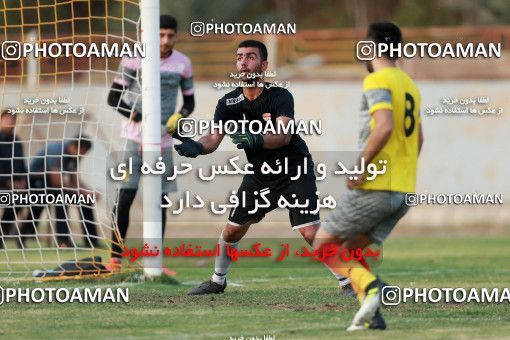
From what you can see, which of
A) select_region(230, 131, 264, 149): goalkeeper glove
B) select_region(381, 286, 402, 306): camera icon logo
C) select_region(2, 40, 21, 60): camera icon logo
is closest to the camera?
select_region(230, 131, 264, 149): goalkeeper glove

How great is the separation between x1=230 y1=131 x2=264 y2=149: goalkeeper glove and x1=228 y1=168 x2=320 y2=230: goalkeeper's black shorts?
0.65 m

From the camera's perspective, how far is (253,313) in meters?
9.26

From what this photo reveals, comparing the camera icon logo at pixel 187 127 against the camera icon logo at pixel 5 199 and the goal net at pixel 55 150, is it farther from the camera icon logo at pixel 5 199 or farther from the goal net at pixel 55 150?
the camera icon logo at pixel 5 199

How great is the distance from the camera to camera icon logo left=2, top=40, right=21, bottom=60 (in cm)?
1308

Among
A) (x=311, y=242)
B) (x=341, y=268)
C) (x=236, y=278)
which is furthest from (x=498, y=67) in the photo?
(x=341, y=268)

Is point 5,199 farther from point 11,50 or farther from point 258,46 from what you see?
point 258,46

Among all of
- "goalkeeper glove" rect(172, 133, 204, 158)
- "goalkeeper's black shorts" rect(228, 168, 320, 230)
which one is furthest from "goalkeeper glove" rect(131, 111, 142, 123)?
"goalkeeper glove" rect(172, 133, 204, 158)

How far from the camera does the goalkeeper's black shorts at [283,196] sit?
10.4m

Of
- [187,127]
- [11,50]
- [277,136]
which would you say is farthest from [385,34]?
[11,50]

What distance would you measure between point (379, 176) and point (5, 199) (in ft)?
18.7

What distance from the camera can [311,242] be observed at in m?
10.4

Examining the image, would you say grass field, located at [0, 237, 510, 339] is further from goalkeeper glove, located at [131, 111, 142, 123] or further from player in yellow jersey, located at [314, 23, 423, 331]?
goalkeeper glove, located at [131, 111, 142, 123]

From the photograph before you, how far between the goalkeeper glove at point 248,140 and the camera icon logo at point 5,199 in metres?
3.73

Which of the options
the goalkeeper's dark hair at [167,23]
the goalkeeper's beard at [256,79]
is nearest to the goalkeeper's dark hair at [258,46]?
the goalkeeper's beard at [256,79]
